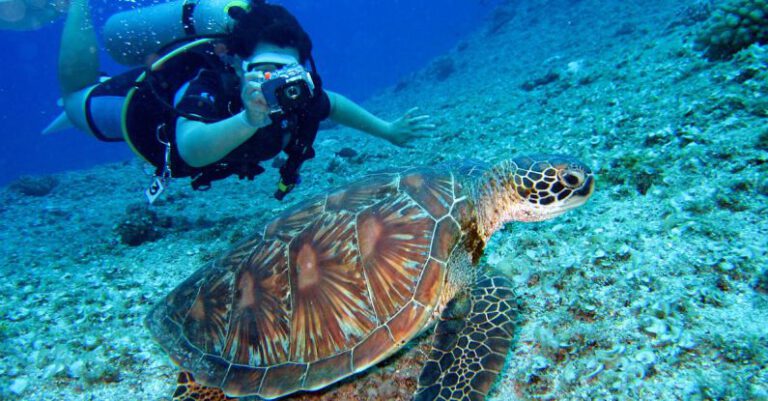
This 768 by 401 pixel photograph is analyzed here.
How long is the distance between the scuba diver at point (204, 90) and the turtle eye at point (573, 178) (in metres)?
2.21

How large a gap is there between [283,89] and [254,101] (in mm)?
267

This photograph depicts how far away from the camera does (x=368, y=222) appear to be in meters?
2.47

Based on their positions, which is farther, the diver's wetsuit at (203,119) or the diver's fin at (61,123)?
the diver's fin at (61,123)

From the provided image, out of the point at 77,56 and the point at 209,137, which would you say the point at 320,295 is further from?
the point at 77,56

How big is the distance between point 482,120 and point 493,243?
15.9ft

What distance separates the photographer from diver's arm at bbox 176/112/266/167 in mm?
2984

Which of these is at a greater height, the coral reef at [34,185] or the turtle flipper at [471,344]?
the coral reef at [34,185]

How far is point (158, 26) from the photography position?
185 inches

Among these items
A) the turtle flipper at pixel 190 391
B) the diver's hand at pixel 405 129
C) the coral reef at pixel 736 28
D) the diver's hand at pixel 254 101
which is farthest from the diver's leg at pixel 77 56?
the coral reef at pixel 736 28

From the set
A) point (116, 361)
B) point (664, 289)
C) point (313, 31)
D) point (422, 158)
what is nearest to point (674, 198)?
point (664, 289)

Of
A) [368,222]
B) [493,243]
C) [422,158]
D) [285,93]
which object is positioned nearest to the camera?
[368,222]

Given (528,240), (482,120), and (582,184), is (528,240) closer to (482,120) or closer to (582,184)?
(582,184)

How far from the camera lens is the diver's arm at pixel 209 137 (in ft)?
9.79

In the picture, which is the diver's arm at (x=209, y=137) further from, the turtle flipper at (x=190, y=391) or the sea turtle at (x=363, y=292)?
the turtle flipper at (x=190, y=391)
